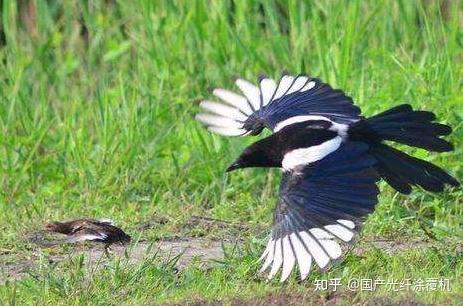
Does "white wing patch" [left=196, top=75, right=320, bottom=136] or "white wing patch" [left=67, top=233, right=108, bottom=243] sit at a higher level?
"white wing patch" [left=196, top=75, right=320, bottom=136]

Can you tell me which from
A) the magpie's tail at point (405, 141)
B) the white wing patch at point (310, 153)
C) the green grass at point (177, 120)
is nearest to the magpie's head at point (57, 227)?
the green grass at point (177, 120)

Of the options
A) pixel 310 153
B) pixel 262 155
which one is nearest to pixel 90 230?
pixel 262 155

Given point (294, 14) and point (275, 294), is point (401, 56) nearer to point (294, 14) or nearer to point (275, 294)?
point (294, 14)

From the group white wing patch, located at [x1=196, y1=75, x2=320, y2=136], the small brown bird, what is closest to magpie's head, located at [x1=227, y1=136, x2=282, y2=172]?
white wing patch, located at [x1=196, y1=75, x2=320, y2=136]

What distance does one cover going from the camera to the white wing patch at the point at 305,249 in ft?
13.9

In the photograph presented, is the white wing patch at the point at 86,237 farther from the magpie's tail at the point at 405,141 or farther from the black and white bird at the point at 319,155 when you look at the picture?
the magpie's tail at the point at 405,141

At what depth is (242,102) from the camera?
5258 mm

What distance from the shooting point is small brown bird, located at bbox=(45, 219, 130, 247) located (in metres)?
5.07

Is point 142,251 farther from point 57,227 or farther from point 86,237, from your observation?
point 57,227

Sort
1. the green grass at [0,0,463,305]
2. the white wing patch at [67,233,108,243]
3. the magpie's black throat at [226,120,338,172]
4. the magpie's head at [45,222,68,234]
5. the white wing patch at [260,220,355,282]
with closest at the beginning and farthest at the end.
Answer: the white wing patch at [260,220,355,282]
the green grass at [0,0,463,305]
the magpie's black throat at [226,120,338,172]
the white wing patch at [67,233,108,243]
the magpie's head at [45,222,68,234]

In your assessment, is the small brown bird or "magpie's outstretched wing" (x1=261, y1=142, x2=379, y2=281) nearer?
"magpie's outstretched wing" (x1=261, y1=142, x2=379, y2=281)

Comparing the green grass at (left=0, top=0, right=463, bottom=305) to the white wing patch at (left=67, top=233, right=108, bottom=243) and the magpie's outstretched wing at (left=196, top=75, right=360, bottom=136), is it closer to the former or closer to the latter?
the white wing patch at (left=67, top=233, right=108, bottom=243)

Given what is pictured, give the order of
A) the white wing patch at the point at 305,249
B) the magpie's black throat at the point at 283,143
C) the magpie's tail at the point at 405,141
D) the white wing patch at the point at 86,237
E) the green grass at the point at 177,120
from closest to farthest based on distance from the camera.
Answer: the white wing patch at the point at 305,249
the green grass at the point at 177,120
the magpie's black throat at the point at 283,143
the magpie's tail at the point at 405,141
the white wing patch at the point at 86,237

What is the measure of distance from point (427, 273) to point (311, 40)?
258 centimetres
